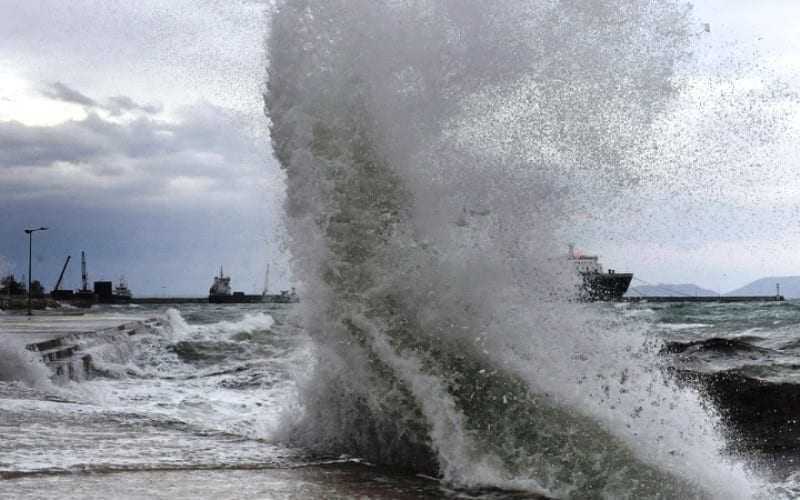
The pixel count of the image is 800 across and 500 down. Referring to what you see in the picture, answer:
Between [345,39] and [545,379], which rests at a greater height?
[345,39]

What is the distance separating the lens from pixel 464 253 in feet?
17.6

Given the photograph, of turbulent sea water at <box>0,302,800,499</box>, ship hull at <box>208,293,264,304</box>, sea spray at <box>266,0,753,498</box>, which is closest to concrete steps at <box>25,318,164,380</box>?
turbulent sea water at <box>0,302,800,499</box>

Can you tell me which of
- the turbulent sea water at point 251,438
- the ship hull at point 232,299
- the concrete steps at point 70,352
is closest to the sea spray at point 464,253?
the turbulent sea water at point 251,438

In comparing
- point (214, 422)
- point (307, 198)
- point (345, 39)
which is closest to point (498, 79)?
point (345, 39)

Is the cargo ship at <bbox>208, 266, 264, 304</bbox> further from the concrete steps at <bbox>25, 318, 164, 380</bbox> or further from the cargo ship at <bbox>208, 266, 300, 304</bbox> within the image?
the concrete steps at <bbox>25, 318, 164, 380</bbox>

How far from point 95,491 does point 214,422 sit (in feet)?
11.3

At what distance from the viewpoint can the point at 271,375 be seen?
11617 mm

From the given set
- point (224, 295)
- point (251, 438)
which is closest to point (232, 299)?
point (224, 295)

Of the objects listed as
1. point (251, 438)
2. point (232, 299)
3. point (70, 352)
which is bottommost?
point (251, 438)

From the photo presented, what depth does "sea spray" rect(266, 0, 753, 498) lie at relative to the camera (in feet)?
15.0

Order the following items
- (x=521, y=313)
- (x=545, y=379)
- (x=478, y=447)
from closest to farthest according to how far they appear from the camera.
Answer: (x=478, y=447), (x=545, y=379), (x=521, y=313)

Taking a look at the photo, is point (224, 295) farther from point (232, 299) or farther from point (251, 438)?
point (251, 438)

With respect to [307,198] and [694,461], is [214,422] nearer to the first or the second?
[307,198]

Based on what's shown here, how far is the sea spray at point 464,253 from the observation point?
181 inches
